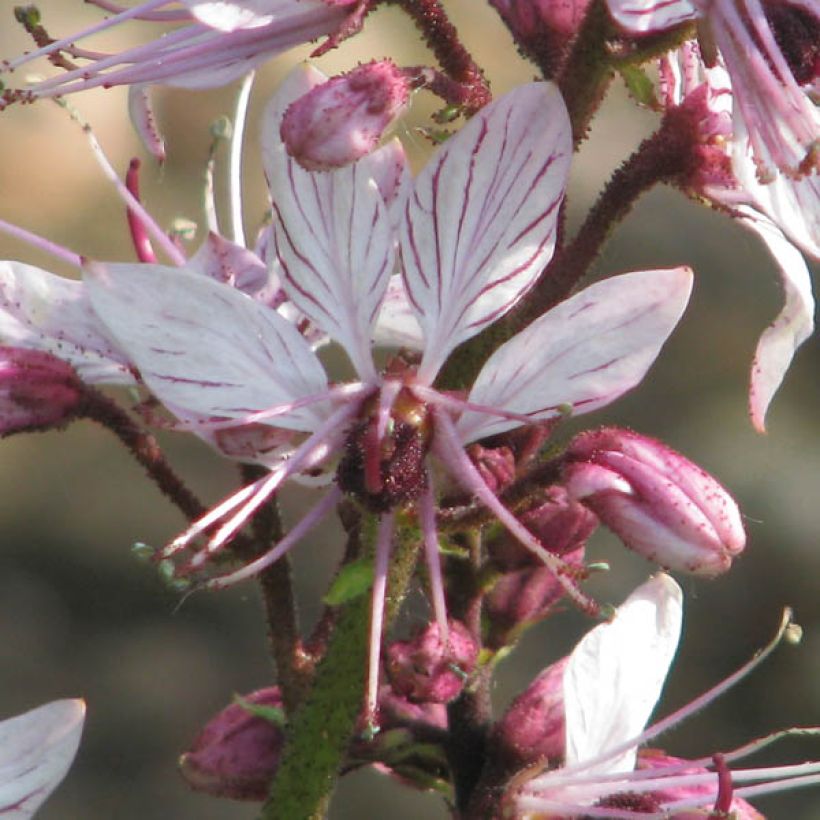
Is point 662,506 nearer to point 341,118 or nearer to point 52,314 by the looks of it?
point 341,118

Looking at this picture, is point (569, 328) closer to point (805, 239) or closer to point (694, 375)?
point (805, 239)

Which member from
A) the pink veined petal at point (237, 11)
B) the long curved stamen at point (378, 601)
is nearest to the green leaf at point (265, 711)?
the long curved stamen at point (378, 601)

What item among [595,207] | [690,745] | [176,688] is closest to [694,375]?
[690,745]

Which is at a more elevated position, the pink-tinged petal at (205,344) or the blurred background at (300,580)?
the pink-tinged petal at (205,344)

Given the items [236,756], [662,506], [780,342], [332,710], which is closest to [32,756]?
[236,756]

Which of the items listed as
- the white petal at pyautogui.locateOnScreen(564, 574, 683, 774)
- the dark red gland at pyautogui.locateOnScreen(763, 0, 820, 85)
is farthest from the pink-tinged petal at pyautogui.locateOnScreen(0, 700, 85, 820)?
the dark red gland at pyautogui.locateOnScreen(763, 0, 820, 85)

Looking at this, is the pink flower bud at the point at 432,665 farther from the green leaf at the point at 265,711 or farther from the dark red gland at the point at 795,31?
the dark red gland at the point at 795,31

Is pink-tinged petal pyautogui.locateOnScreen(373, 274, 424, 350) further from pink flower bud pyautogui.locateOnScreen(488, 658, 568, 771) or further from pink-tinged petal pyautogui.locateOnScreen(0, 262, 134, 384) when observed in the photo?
pink flower bud pyautogui.locateOnScreen(488, 658, 568, 771)
